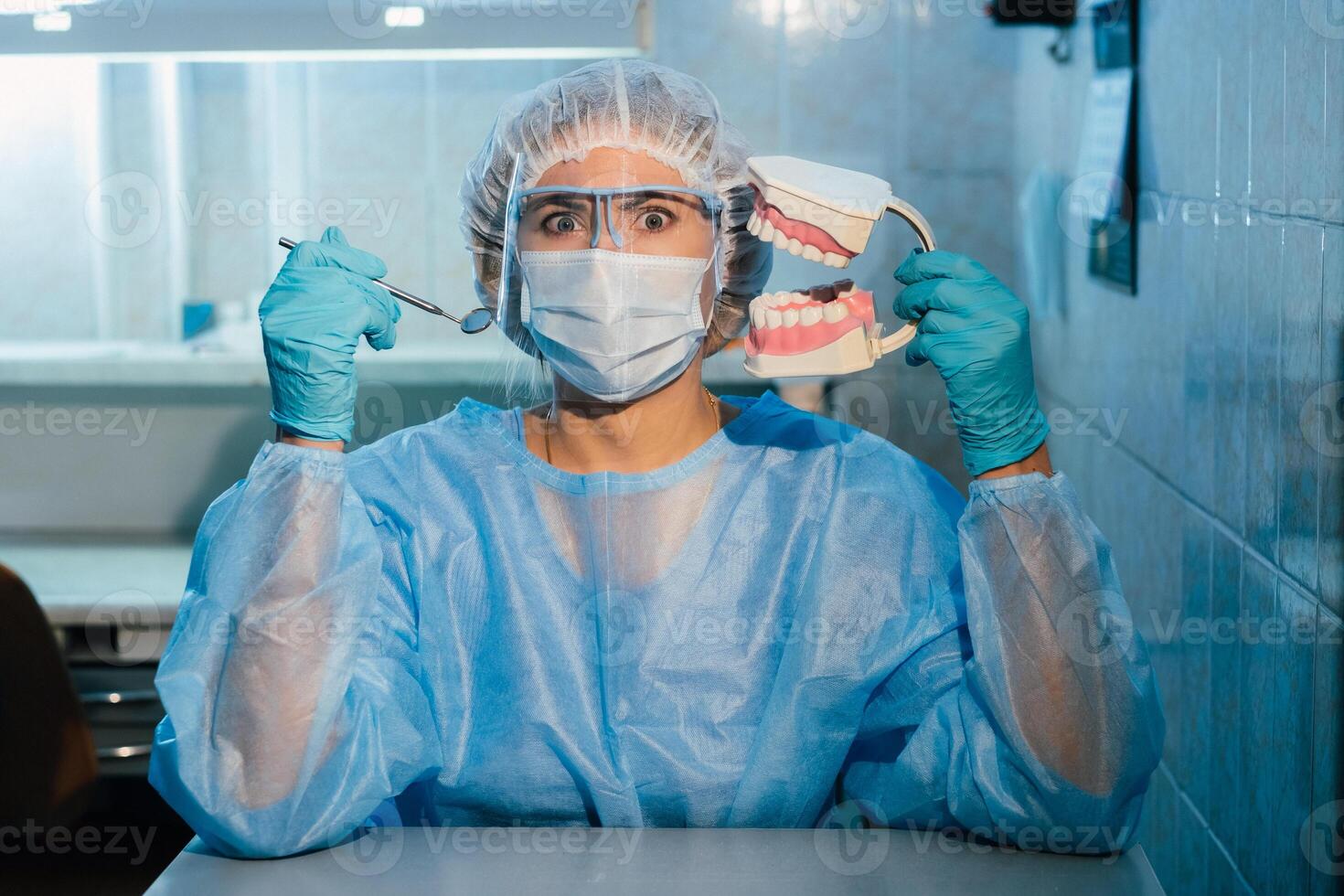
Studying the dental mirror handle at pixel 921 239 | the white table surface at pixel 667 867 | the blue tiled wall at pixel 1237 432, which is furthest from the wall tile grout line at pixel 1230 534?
the dental mirror handle at pixel 921 239

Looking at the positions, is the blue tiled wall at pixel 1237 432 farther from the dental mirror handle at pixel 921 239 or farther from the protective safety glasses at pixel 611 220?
the protective safety glasses at pixel 611 220

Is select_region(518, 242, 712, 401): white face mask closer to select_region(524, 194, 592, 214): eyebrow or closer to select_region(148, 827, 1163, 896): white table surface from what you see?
select_region(524, 194, 592, 214): eyebrow

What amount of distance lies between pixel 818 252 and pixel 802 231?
25 millimetres

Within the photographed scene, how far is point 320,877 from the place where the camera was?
1.04m

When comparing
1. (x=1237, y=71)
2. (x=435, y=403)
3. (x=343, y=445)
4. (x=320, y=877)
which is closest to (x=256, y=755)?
(x=320, y=877)

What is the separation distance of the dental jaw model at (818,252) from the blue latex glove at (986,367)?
0.06m

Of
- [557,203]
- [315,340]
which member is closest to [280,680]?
[315,340]

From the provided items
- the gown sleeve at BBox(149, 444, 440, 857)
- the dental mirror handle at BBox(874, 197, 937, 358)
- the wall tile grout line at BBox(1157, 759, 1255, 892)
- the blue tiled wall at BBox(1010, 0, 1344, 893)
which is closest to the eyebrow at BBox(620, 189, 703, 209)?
the dental mirror handle at BBox(874, 197, 937, 358)

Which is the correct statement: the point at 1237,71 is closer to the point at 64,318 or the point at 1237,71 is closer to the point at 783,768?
the point at 783,768

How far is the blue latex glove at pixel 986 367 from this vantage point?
1.10 meters

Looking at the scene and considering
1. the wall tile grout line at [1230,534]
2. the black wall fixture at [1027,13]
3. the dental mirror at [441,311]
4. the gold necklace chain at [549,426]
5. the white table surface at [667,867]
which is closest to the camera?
the white table surface at [667,867]

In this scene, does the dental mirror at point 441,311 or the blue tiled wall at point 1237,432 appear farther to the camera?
the dental mirror at point 441,311

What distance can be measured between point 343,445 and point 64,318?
1070mm

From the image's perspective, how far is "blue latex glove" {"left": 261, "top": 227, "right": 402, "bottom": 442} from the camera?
3.74ft
